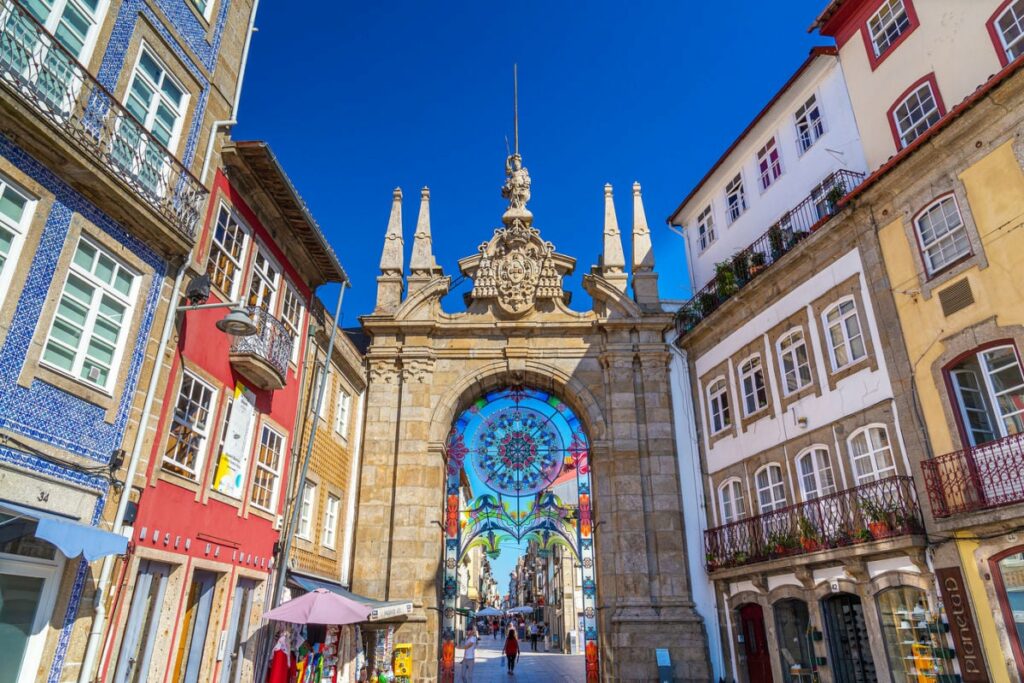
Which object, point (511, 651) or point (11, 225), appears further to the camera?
point (511, 651)

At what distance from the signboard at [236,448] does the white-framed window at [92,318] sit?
2.77 metres

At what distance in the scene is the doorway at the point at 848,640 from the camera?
1166cm

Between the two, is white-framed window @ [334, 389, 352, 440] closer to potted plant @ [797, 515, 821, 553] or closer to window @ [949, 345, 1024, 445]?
potted plant @ [797, 515, 821, 553]

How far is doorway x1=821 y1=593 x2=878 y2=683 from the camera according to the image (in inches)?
459

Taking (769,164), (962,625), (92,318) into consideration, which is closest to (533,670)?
(962,625)

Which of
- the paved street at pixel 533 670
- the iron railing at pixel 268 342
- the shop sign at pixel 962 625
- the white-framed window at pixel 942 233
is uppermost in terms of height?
the white-framed window at pixel 942 233

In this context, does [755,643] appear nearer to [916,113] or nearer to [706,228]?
[706,228]

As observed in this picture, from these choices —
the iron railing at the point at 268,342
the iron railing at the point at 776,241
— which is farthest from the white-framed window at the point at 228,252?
the iron railing at the point at 776,241

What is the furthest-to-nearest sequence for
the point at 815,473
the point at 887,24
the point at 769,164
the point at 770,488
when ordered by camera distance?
the point at 769,164 < the point at 770,488 < the point at 887,24 < the point at 815,473

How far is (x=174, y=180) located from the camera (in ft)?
30.4

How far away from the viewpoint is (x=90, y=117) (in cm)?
789

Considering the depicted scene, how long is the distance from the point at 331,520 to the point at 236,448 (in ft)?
Answer: 18.4

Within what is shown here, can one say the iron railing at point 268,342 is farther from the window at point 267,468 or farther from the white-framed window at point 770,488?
the white-framed window at point 770,488

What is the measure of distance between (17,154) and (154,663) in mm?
6584
